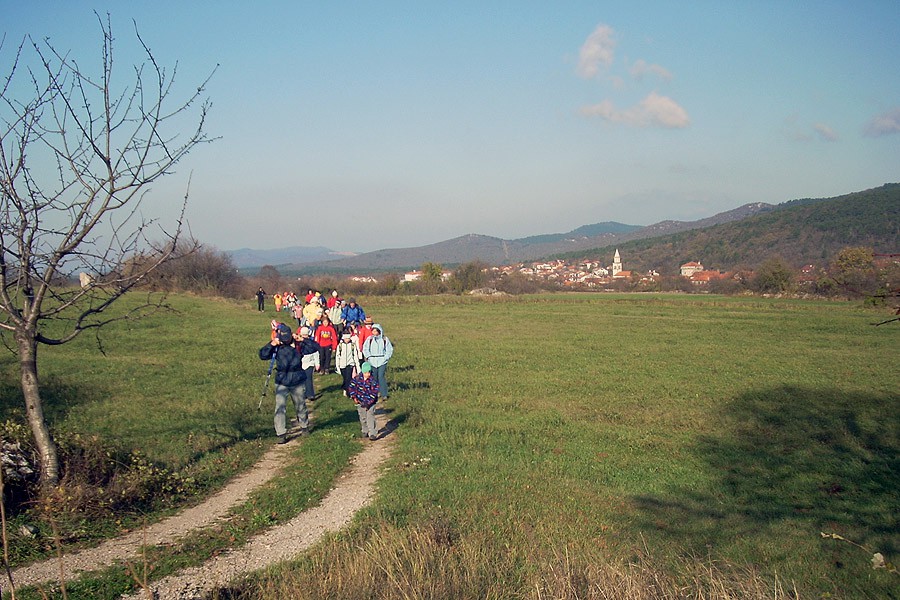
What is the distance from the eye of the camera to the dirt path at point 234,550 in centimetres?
553

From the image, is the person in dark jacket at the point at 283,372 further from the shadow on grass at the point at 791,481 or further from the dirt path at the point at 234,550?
the shadow on grass at the point at 791,481

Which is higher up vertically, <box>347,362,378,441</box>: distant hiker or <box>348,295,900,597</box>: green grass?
<box>347,362,378,441</box>: distant hiker

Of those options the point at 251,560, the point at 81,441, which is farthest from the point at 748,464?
the point at 81,441

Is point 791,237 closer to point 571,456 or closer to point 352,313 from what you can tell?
point 352,313

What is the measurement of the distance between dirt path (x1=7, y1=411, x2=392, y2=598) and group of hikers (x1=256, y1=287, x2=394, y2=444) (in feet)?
4.49

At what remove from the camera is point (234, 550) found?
252 inches

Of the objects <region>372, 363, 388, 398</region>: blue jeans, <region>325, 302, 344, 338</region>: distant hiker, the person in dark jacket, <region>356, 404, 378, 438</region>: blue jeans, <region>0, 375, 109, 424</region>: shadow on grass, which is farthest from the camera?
<region>325, 302, 344, 338</region>: distant hiker

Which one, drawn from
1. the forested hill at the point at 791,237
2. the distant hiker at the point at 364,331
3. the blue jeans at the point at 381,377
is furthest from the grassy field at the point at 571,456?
the forested hill at the point at 791,237

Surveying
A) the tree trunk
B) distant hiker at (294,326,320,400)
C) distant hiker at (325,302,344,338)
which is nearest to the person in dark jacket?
distant hiker at (294,326,320,400)

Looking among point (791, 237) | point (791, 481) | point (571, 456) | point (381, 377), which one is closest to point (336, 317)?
point (381, 377)

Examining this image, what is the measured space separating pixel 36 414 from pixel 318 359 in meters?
4.71

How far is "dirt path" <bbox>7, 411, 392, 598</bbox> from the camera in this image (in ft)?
18.1

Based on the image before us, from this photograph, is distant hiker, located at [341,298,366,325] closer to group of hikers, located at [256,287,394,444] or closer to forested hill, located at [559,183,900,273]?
group of hikers, located at [256,287,394,444]

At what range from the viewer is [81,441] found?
820 cm
